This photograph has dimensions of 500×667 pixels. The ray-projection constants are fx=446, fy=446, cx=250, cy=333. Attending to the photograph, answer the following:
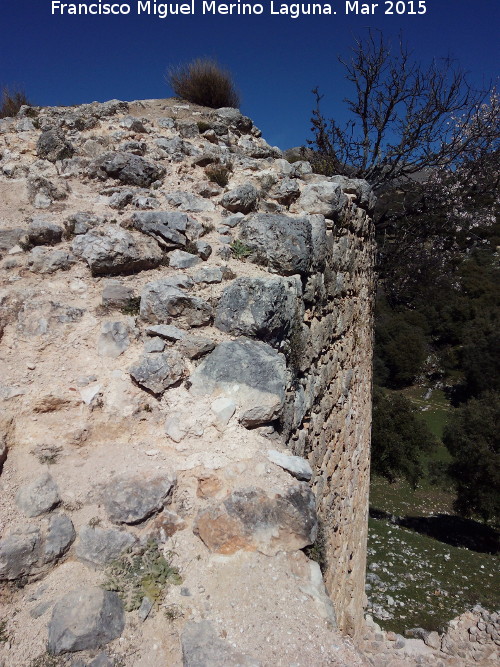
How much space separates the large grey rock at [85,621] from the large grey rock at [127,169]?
3716mm

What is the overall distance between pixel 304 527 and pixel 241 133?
587 cm

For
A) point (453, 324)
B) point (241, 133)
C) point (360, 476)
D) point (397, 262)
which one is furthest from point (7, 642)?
point (453, 324)

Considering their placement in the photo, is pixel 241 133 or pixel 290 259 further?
pixel 241 133

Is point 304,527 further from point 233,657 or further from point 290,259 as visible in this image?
point 290,259

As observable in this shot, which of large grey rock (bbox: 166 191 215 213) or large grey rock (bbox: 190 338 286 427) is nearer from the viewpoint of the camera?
large grey rock (bbox: 190 338 286 427)

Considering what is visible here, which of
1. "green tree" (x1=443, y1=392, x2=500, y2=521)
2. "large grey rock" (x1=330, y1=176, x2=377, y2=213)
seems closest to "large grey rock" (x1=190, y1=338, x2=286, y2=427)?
"large grey rock" (x1=330, y1=176, x2=377, y2=213)

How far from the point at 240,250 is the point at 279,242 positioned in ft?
1.04

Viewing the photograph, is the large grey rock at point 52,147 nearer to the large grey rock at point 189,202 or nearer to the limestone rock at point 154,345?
the large grey rock at point 189,202

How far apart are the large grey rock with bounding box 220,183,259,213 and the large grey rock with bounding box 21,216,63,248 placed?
4.84ft

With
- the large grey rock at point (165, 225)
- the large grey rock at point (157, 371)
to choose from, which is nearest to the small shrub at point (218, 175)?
the large grey rock at point (165, 225)

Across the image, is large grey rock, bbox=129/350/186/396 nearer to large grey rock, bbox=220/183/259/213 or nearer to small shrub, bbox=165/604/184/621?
small shrub, bbox=165/604/184/621

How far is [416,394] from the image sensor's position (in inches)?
1430

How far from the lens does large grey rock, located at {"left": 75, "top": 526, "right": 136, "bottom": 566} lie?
1.85 m

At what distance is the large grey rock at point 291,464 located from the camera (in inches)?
91.4
